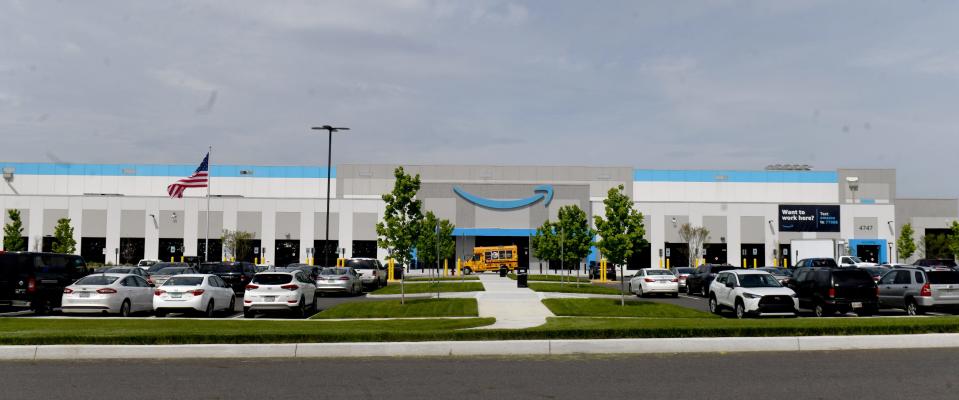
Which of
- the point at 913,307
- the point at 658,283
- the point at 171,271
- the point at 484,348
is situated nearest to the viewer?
the point at 484,348

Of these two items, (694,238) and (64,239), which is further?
(694,238)

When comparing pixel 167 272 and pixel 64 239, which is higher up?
pixel 64 239

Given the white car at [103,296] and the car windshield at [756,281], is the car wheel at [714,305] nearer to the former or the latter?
the car windshield at [756,281]

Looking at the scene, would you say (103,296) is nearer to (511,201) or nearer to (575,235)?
(575,235)

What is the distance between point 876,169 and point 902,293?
73.1 meters

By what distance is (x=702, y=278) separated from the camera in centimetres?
3488

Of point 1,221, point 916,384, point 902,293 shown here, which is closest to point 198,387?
point 916,384

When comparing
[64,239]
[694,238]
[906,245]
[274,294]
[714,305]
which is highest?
[694,238]

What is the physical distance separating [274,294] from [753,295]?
13.5m

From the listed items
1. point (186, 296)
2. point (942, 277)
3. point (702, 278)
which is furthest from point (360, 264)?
point (942, 277)

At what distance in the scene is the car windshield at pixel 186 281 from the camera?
22.6m

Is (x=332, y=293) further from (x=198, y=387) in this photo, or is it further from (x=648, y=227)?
(x=648, y=227)

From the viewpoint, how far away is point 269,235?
77000mm

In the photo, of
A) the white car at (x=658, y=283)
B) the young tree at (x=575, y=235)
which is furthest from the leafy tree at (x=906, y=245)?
the white car at (x=658, y=283)
